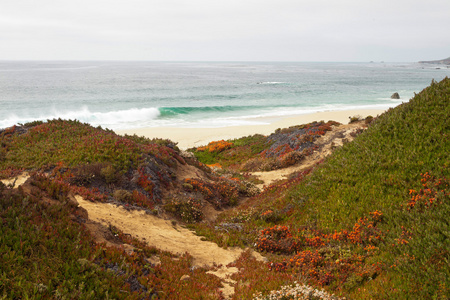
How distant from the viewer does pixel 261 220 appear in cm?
1160

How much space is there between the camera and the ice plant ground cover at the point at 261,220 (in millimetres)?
5773

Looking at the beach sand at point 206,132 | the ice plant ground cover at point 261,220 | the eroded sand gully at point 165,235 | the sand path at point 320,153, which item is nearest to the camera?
the ice plant ground cover at point 261,220

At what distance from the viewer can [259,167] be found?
24562 mm

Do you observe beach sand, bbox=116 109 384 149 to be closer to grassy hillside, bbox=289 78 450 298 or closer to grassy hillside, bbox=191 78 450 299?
grassy hillside, bbox=191 78 450 299

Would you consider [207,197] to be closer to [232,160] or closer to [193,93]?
[232,160]

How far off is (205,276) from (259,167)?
1769 centimetres

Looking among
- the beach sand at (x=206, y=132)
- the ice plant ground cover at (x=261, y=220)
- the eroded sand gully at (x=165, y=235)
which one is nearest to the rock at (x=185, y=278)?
the ice plant ground cover at (x=261, y=220)

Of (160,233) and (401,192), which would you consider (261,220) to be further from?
(401,192)

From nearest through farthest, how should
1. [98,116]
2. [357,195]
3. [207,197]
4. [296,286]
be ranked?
[296,286]
[357,195]
[207,197]
[98,116]

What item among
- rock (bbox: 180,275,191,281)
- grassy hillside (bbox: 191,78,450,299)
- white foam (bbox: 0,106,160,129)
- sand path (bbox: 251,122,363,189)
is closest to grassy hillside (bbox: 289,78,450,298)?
grassy hillside (bbox: 191,78,450,299)

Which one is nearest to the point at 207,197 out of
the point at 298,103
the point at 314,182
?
the point at 314,182

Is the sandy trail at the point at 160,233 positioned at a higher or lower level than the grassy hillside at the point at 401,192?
lower

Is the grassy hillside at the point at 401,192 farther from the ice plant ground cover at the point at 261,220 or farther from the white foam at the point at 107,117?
the white foam at the point at 107,117

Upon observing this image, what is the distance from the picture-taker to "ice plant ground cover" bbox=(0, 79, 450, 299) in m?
5.77
